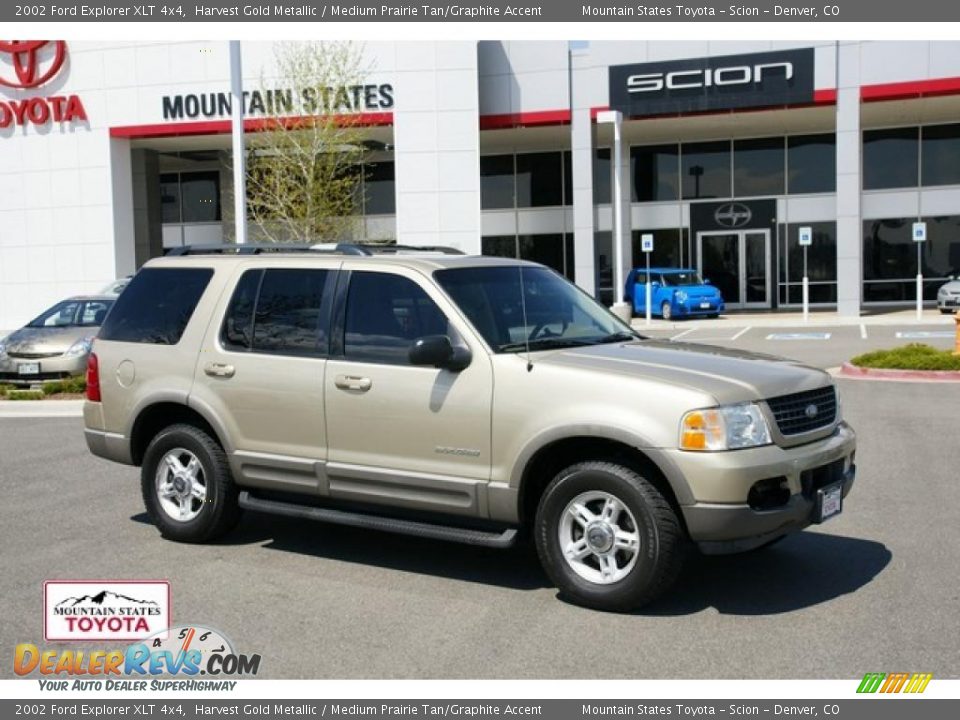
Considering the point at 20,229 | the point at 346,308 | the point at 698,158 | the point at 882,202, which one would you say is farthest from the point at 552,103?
the point at 346,308

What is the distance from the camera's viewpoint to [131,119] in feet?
112

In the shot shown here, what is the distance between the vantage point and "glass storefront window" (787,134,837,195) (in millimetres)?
36812

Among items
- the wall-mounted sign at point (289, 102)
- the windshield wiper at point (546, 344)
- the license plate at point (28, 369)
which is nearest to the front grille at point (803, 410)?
the windshield wiper at point (546, 344)

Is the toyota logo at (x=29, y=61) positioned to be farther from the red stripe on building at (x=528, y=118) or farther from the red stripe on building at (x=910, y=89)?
the red stripe on building at (x=910, y=89)

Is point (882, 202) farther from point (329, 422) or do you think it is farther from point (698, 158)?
point (329, 422)

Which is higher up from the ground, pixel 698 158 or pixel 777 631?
pixel 698 158

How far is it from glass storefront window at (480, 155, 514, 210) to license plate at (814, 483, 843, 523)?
34173 mm

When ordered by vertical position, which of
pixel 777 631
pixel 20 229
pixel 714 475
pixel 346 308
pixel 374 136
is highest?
pixel 374 136

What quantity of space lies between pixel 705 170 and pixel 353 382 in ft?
110

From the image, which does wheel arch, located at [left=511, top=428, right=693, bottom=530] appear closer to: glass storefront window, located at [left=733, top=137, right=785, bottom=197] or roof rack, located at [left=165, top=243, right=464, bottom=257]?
roof rack, located at [left=165, top=243, right=464, bottom=257]

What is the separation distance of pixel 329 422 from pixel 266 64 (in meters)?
28.3

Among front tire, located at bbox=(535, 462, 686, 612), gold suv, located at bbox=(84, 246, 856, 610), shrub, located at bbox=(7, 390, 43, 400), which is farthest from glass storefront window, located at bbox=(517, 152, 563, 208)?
front tire, located at bbox=(535, 462, 686, 612)

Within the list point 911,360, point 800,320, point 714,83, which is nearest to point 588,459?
point 911,360

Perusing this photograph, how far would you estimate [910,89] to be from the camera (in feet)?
100
